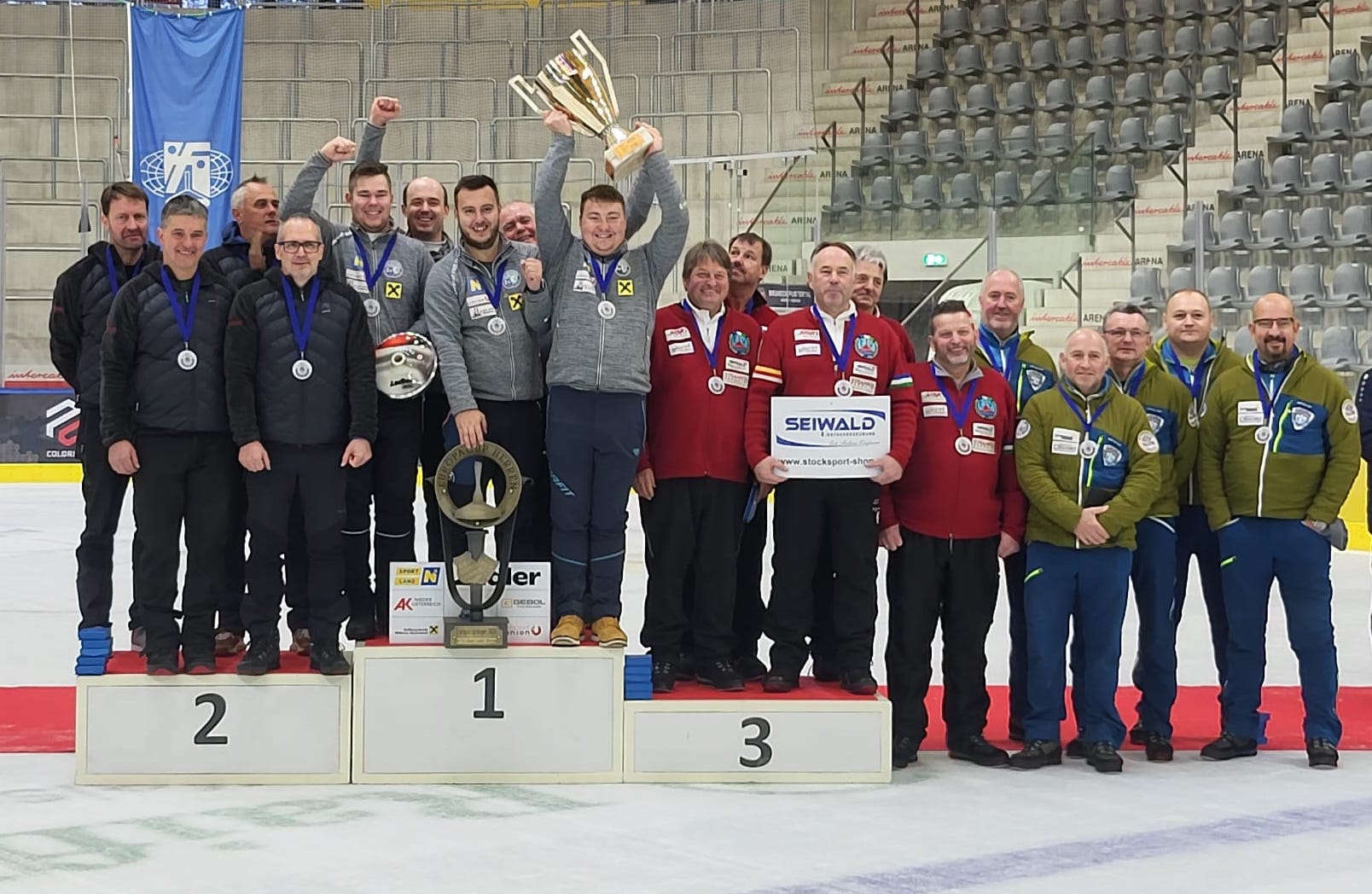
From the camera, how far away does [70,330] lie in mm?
6066

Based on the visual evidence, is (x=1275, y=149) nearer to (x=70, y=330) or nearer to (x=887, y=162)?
(x=887, y=162)

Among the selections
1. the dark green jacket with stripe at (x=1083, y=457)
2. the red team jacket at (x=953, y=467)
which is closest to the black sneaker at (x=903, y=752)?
the red team jacket at (x=953, y=467)

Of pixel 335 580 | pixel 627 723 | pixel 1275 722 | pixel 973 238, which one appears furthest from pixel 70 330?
pixel 973 238

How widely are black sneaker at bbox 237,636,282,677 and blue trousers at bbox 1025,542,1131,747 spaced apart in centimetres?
239

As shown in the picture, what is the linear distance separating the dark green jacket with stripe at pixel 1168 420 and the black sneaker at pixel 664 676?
1700 mm

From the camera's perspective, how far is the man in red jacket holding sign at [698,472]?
17.9ft

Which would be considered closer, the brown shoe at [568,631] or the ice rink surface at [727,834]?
the ice rink surface at [727,834]

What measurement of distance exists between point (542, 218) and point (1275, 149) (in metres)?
12.9

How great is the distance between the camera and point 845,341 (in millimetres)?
5520

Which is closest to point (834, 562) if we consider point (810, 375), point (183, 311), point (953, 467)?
point (953, 467)

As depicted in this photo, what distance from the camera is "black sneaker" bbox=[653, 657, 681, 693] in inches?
213

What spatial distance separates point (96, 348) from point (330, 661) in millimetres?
1580

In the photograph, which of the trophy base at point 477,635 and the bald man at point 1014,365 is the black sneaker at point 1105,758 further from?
the trophy base at point 477,635

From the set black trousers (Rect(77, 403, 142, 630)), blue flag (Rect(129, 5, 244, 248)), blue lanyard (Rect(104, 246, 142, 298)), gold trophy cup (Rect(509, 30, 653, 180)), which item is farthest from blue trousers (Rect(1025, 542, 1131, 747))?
blue flag (Rect(129, 5, 244, 248))
